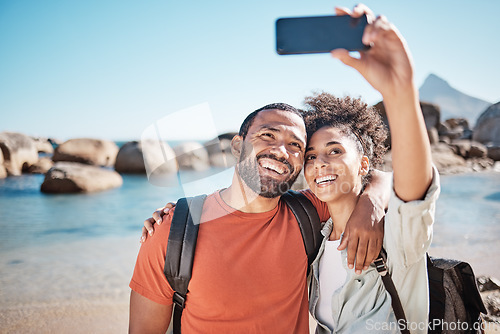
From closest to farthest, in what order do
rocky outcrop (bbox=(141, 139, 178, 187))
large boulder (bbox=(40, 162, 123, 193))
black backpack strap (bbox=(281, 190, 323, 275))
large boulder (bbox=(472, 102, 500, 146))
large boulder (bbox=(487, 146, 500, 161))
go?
black backpack strap (bbox=(281, 190, 323, 275)) < rocky outcrop (bbox=(141, 139, 178, 187)) < large boulder (bbox=(40, 162, 123, 193)) < large boulder (bbox=(487, 146, 500, 161)) < large boulder (bbox=(472, 102, 500, 146))

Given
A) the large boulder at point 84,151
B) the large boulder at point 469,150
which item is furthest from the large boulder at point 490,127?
the large boulder at point 84,151

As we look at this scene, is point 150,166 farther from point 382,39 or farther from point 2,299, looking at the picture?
point 2,299

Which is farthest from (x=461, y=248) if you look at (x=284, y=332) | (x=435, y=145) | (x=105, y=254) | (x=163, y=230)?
(x=435, y=145)

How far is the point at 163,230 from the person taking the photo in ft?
5.68

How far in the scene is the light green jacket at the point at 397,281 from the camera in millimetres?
1271

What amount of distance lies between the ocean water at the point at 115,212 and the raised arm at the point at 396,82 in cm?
411

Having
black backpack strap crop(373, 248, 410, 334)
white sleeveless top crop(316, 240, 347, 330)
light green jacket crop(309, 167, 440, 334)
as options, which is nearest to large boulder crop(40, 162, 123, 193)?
white sleeveless top crop(316, 240, 347, 330)

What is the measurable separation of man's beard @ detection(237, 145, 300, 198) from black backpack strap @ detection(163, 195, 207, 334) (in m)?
0.38

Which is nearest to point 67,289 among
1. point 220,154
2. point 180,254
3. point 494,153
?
point 220,154

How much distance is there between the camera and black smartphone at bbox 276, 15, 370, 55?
1.06m

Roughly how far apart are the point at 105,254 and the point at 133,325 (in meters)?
4.90

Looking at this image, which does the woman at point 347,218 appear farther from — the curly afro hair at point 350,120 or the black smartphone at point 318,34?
the black smartphone at point 318,34

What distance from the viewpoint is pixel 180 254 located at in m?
1.68

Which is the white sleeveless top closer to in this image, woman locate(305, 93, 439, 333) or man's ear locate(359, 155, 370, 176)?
woman locate(305, 93, 439, 333)
